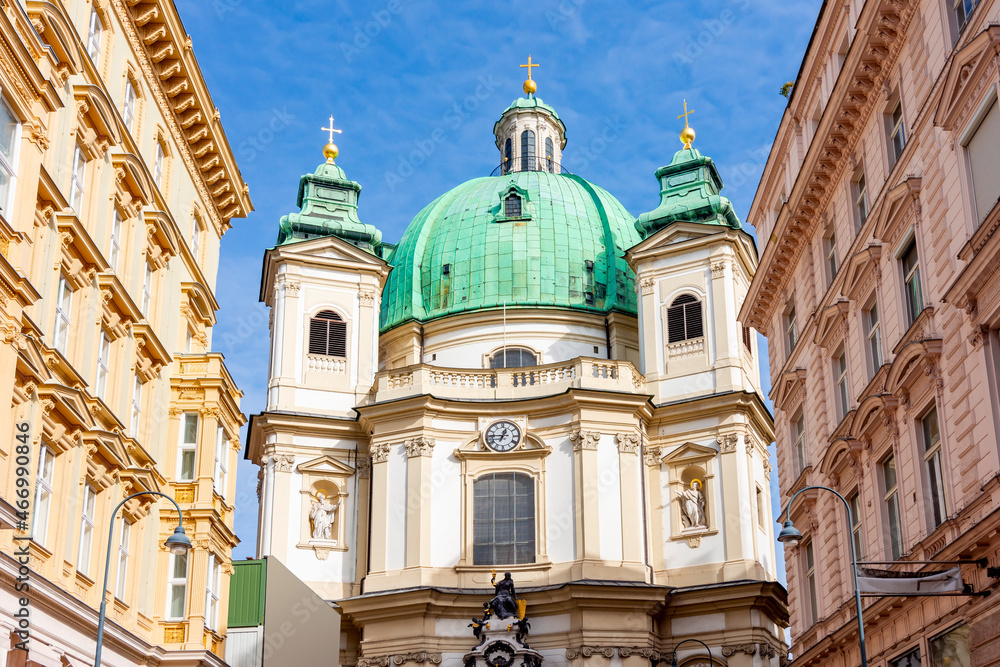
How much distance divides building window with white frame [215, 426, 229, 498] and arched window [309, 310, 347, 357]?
2097 cm

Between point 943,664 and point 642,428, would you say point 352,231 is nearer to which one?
point 642,428

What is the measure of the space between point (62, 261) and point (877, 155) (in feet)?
51.3

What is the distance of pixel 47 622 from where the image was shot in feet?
66.9

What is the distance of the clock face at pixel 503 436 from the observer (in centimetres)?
4881

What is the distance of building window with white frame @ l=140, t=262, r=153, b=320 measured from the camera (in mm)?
27297

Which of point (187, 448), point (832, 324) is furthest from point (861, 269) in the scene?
point (187, 448)

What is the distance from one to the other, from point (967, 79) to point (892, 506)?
8.40 metres

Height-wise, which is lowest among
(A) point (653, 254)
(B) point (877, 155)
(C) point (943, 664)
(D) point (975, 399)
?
(C) point (943, 664)

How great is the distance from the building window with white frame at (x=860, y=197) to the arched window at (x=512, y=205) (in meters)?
33.1

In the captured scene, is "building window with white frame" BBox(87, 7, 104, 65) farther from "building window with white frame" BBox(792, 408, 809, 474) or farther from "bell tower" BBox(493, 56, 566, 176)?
"bell tower" BBox(493, 56, 566, 176)

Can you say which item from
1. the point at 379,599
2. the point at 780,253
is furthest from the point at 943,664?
the point at 379,599

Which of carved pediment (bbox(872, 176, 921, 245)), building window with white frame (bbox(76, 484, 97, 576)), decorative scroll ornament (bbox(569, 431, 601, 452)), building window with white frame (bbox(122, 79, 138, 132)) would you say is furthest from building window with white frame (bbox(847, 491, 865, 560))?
decorative scroll ornament (bbox(569, 431, 601, 452))

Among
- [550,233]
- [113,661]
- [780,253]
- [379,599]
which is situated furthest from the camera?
[550,233]

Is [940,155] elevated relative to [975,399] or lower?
elevated
